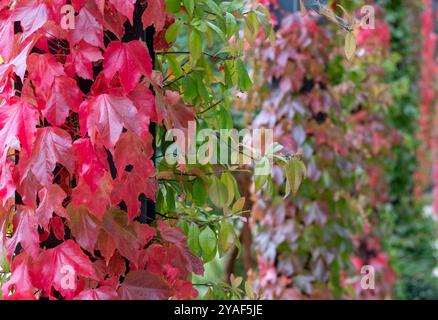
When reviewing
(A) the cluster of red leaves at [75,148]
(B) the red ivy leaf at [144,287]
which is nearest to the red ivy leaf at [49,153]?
(A) the cluster of red leaves at [75,148]

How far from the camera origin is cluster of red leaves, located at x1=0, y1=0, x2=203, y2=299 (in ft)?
4.01

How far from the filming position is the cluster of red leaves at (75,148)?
1.22 metres

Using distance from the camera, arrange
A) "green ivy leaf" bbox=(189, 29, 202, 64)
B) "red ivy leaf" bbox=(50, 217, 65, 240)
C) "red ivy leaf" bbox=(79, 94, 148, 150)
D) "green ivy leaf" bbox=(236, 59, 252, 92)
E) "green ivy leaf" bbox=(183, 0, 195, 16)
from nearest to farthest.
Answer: "red ivy leaf" bbox=(79, 94, 148, 150), "red ivy leaf" bbox=(50, 217, 65, 240), "green ivy leaf" bbox=(183, 0, 195, 16), "green ivy leaf" bbox=(189, 29, 202, 64), "green ivy leaf" bbox=(236, 59, 252, 92)

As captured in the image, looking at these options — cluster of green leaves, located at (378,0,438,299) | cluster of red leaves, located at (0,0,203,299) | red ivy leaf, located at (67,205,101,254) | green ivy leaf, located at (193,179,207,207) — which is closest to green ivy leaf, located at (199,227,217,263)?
green ivy leaf, located at (193,179,207,207)

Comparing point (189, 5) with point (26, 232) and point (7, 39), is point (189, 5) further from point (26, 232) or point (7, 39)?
point (26, 232)

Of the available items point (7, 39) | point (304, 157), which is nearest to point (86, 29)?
point (7, 39)

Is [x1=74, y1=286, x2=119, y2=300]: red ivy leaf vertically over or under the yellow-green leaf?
under

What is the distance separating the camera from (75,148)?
4.07 ft

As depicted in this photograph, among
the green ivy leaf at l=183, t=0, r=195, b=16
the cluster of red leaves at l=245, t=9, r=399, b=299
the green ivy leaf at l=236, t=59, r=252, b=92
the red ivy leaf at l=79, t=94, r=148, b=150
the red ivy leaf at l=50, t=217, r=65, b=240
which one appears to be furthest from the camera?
the cluster of red leaves at l=245, t=9, r=399, b=299

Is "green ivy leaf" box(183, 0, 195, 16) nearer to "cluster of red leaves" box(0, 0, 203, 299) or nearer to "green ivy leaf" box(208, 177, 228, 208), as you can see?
"cluster of red leaves" box(0, 0, 203, 299)

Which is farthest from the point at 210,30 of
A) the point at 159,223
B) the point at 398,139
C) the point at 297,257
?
the point at 398,139

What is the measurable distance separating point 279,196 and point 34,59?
197cm

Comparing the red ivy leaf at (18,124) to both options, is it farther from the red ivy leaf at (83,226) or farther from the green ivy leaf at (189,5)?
the green ivy leaf at (189,5)
